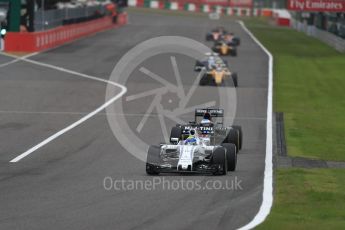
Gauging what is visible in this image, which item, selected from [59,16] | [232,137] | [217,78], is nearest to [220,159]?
[232,137]

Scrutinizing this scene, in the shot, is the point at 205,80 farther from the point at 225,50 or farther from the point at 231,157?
the point at 231,157

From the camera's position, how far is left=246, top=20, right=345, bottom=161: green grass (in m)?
26.0

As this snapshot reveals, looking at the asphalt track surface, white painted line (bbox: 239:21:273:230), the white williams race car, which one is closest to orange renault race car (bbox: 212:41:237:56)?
the asphalt track surface

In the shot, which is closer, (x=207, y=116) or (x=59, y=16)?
(x=207, y=116)

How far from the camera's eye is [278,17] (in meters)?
112

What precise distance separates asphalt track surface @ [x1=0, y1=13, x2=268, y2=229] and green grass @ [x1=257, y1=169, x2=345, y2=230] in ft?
1.44

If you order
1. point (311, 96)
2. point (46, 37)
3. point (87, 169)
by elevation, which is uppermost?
point (87, 169)

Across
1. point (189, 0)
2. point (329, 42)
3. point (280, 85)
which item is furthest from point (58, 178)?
point (189, 0)

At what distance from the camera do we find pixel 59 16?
65.6 meters

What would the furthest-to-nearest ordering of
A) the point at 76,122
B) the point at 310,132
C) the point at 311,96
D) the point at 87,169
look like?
the point at 311,96, the point at 76,122, the point at 310,132, the point at 87,169

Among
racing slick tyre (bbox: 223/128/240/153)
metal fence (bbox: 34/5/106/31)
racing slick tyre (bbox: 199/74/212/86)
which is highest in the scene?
racing slick tyre (bbox: 223/128/240/153)

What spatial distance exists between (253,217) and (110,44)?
52.0 m

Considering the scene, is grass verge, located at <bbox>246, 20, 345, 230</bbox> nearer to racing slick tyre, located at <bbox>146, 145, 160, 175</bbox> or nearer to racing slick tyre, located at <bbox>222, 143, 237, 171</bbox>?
racing slick tyre, located at <bbox>222, 143, 237, 171</bbox>

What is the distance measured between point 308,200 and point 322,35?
62269mm
